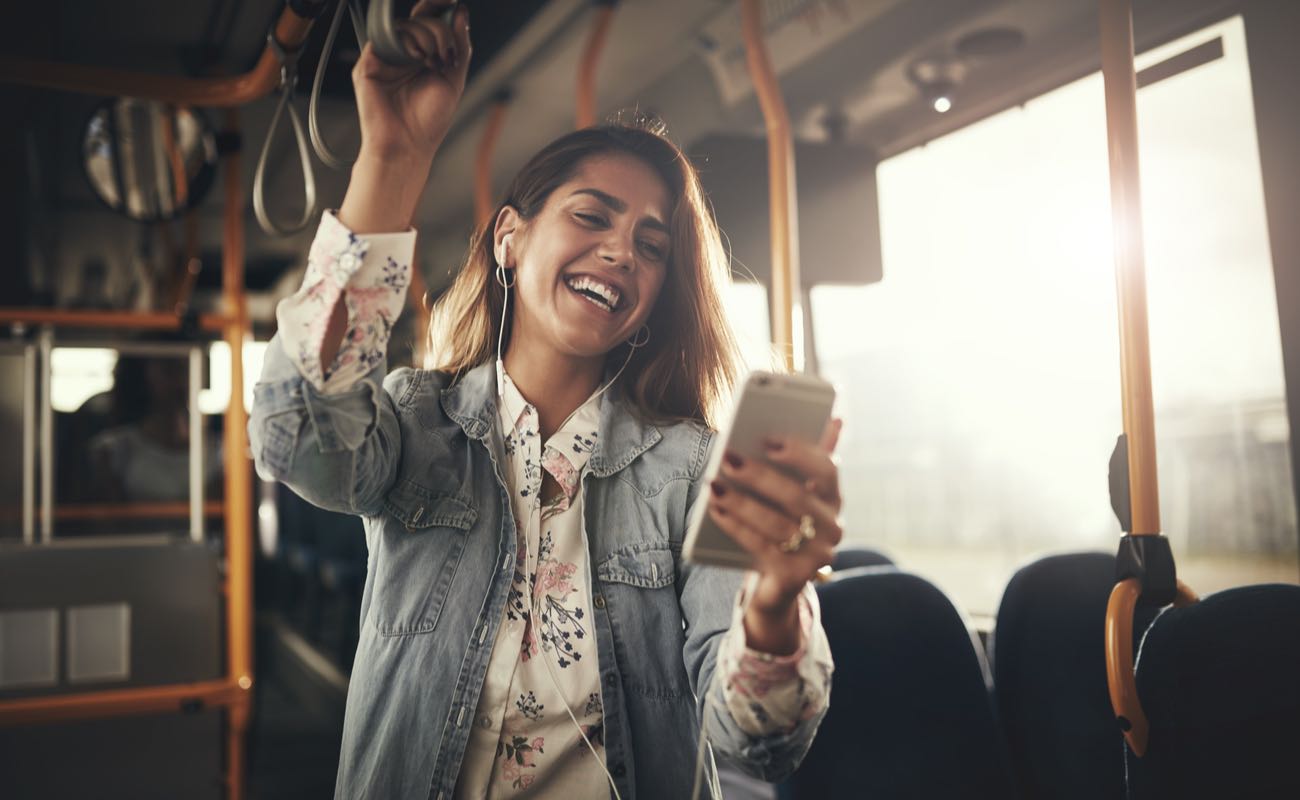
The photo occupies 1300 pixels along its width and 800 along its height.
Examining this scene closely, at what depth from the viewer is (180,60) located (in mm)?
3654

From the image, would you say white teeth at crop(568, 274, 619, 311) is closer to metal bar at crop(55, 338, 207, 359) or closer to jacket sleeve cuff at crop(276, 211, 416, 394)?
jacket sleeve cuff at crop(276, 211, 416, 394)

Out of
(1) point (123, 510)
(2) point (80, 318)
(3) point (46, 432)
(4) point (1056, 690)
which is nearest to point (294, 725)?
(1) point (123, 510)

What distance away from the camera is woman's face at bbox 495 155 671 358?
3.85 feet

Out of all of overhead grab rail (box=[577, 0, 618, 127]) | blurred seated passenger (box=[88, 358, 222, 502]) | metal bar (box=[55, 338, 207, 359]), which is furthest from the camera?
blurred seated passenger (box=[88, 358, 222, 502])

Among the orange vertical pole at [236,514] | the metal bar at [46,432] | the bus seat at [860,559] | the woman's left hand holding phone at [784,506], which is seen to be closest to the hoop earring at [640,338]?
the woman's left hand holding phone at [784,506]

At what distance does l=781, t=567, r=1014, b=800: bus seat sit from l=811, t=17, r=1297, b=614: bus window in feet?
3.10

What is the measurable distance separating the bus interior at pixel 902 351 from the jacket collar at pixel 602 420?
23cm

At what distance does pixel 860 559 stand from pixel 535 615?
188 cm

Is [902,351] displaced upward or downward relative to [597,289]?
upward

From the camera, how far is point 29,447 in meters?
2.62

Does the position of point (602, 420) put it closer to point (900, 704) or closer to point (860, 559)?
point (900, 704)

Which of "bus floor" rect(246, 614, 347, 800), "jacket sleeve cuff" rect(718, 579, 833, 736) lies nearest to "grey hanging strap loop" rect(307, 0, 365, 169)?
"jacket sleeve cuff" rect(718, 579, 833, 736)

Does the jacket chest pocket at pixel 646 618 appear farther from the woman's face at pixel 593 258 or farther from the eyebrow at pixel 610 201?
the eyebrow at pixel 610 201

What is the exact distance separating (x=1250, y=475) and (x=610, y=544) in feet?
6.66
